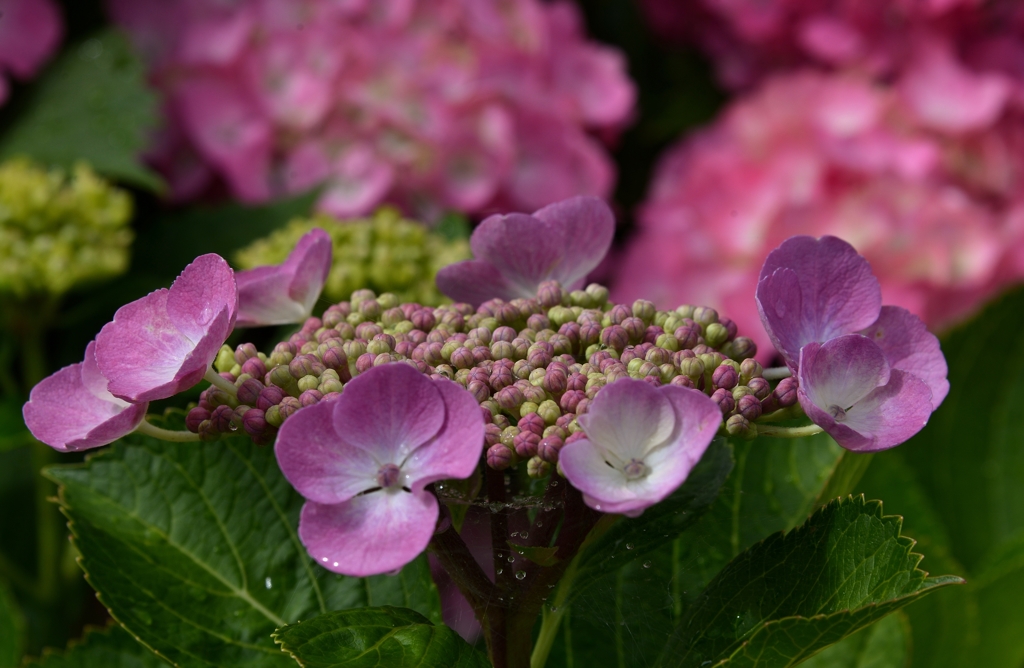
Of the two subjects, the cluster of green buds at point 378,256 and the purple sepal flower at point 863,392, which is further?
the cluster of green buds at point 378,256

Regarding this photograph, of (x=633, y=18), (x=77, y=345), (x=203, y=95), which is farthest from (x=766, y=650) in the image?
(x=633, y=18)

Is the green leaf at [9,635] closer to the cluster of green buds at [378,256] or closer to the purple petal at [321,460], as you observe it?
the cluster of green buds at [378,256]

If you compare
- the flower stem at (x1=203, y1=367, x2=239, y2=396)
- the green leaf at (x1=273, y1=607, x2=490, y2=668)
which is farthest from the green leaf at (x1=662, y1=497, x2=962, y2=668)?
the flower stem at (x1=203, y1=367, x2=239, y2=396)

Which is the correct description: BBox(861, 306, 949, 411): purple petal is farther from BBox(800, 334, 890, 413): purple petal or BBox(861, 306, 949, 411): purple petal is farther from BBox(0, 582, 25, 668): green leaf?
BBox(0, 582, 25, 668): green leaf

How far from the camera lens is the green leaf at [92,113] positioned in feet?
3.46

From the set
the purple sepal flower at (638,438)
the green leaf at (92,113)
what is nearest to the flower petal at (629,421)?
the purple sepal flower at (638,438)

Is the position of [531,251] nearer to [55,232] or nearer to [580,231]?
[580,231]

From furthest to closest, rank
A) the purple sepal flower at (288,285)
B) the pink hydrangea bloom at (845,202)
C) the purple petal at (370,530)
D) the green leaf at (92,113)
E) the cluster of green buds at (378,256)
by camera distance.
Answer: the pink hydrangea bloom at (845,202)
the green leaf at (92,113)
the cluster of green buds at (378,256)
the purple sepal flower at (288,285)
the purple petal at (370,530)

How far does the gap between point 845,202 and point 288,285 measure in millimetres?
922

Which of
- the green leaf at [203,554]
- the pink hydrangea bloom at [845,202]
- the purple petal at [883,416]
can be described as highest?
the purple petal at [883,416]

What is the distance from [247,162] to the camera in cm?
115

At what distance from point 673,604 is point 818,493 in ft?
0.41

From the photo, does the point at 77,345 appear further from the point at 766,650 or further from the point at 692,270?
the point at 766,650

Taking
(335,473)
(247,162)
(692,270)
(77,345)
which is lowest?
(692,270)
